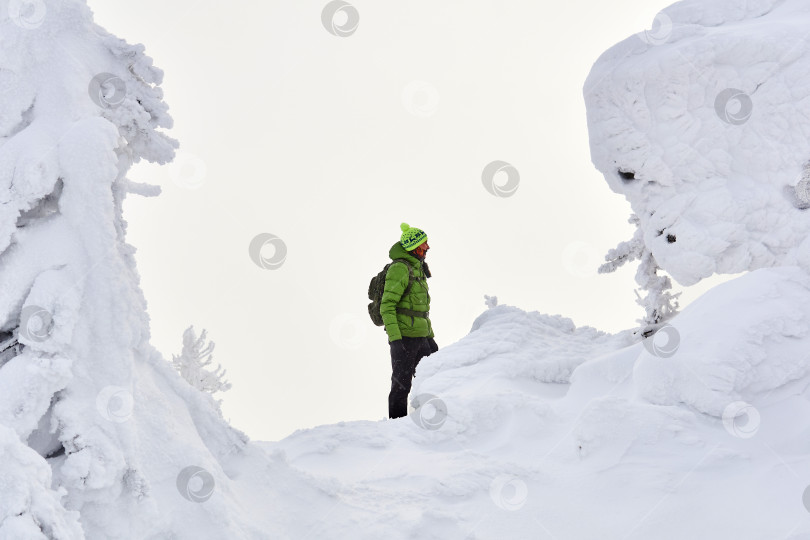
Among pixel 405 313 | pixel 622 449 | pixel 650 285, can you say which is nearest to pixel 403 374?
pixel 405 313

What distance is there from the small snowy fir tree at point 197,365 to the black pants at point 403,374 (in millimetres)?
2342

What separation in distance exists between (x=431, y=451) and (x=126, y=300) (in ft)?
7.70

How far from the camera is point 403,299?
285 inches

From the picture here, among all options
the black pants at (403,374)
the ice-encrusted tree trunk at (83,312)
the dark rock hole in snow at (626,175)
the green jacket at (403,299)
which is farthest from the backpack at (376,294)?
the ice-encrusted tree trunk at (83,312)

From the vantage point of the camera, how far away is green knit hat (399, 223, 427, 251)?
7.34m

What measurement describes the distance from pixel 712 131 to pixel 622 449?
10.8 feet

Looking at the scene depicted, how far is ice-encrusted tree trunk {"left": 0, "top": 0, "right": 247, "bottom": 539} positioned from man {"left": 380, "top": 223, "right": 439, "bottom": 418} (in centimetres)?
368

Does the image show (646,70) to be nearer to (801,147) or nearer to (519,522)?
(801,147)

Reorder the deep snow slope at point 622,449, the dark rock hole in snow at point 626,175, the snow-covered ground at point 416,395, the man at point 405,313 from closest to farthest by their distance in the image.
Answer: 1. the snow-covered ground at point 416,395
2. the deep snow slope at point 622,449
3. the dark rock hole in snow at point 626,175
4. the man at point 405,313

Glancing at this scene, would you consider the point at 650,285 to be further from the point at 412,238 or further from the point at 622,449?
the point at 622,449

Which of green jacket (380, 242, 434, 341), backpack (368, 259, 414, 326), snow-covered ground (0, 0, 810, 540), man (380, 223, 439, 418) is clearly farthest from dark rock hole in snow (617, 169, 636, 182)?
backpack (368, 259, 414, 326)

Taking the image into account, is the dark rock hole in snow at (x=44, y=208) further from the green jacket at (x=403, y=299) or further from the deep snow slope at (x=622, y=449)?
the green jacket at (x=403, y=299)

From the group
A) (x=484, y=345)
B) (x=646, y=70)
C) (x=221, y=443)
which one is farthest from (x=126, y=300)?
(x=646, y=70)

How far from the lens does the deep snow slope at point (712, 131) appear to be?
564 centimetres
